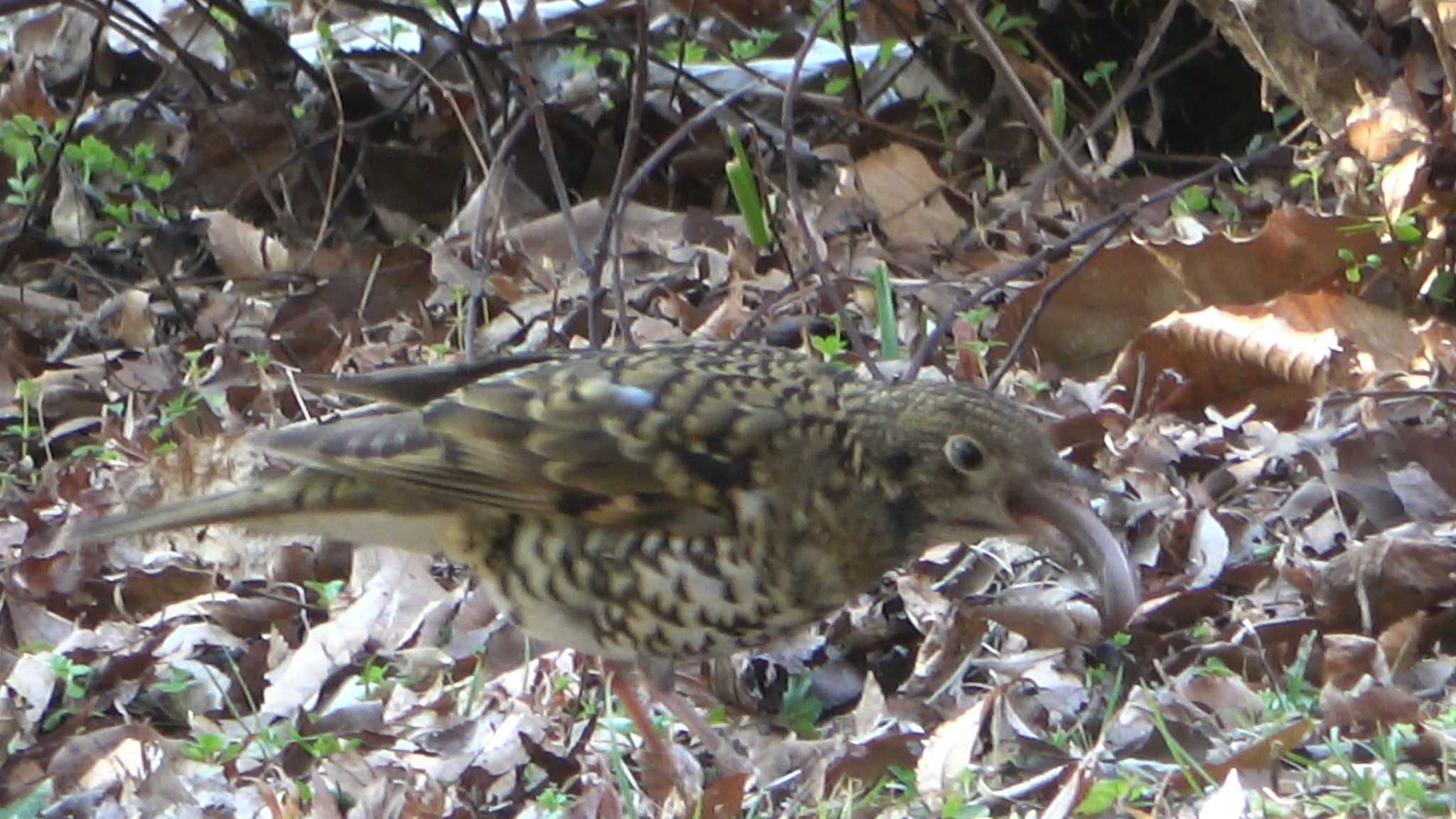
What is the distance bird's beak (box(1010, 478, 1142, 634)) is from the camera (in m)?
4.04

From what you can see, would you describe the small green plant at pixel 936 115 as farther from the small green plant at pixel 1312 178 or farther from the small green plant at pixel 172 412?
the small green plant at pixel 172 412

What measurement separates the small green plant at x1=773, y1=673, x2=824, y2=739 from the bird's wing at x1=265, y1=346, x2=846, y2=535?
0.51 m

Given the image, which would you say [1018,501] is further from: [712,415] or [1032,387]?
[1032,387]

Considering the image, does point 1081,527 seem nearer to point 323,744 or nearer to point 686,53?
point 323,744

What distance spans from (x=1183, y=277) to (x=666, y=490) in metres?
2.16

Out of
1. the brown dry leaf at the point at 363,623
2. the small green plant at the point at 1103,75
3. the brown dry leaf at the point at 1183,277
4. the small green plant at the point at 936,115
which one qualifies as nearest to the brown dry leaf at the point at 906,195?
the small green plant at the point at 936,115

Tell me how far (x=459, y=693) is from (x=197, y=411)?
218 cm

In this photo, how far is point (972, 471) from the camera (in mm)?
4016

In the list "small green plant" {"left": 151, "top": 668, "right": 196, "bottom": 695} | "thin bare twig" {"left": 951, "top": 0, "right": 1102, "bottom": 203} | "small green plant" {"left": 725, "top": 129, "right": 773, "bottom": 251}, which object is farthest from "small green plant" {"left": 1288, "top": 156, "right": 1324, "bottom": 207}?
"small green plant" {"left": 151, "top": 668, "right": 196, "bottom": 695}

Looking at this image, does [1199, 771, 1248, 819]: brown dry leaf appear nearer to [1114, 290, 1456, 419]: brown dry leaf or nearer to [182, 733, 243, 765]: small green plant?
[182, 733, 243, 765]: small green plant

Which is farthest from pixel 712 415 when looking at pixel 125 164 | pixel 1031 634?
pixel 125 164

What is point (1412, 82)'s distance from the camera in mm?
6000

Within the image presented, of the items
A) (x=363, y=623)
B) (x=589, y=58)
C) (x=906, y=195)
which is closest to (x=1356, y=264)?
(x=906, y=195)

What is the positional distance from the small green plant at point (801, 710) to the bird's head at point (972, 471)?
0.52 metres
